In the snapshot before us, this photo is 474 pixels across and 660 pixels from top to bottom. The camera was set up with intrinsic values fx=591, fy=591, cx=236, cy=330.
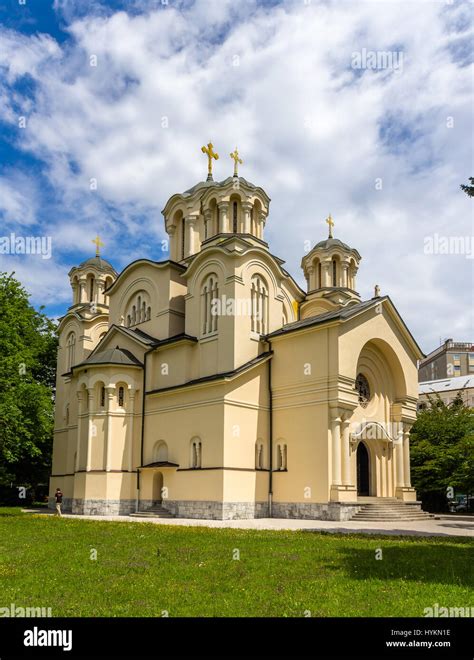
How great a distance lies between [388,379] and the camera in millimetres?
26281

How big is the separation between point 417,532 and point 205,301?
12685 mm

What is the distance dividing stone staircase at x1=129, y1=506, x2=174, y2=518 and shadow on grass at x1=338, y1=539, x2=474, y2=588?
12.5 meters

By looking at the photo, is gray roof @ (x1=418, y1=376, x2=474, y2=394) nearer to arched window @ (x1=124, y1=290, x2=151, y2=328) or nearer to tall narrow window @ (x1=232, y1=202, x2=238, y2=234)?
tall narrow window @ (x1=232, y1=202, x2=238, y2=234)

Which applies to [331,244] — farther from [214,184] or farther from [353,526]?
[353,526]

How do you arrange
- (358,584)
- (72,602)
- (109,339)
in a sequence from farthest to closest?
1. (109,339)
2. (358,584)
3. (72,602)

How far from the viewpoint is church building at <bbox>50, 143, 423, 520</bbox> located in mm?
22125

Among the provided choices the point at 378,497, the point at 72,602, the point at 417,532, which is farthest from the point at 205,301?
the point at 72,602

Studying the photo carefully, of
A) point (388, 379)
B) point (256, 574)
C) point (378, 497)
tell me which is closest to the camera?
point (256, 574)

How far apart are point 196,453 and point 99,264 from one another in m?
17.3

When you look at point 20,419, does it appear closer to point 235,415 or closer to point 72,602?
point 235,415

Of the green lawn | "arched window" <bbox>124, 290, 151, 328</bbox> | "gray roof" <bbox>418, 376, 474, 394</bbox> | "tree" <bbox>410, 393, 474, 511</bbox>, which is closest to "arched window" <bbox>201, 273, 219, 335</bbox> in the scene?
"arched window" <bbox>124, 290, 151, 328</bbox>

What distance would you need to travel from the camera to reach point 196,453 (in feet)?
77.2

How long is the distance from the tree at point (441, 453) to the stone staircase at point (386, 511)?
2882 millimetres

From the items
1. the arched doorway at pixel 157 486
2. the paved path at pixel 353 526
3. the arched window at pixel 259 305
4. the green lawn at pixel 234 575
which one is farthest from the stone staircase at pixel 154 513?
the green lawn at pixel 234 575
